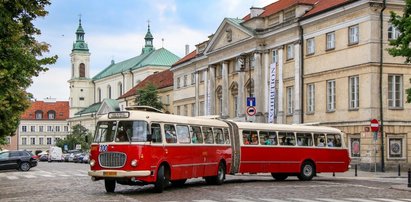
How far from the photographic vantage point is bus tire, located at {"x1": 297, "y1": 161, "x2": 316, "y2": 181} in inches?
1259

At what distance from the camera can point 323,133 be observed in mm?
33000

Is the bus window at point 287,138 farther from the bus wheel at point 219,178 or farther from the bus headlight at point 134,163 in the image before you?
the bus headlight at point 134,163

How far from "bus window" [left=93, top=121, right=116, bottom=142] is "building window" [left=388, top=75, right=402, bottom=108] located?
25.3 meters

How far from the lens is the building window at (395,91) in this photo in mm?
44156

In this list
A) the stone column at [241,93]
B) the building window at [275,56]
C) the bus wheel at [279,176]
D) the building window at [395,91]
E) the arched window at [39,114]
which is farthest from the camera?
the arched window at [39,114]

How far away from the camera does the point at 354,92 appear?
45.7 meters

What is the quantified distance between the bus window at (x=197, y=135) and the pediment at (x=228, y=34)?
32837mm

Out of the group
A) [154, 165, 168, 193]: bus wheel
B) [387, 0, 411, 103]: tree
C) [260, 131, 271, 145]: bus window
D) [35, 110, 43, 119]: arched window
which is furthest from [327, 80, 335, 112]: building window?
[35, 110, 43, 119]: arched window

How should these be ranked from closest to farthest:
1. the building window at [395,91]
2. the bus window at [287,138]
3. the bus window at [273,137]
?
the bus window at [273,137], the bus window at [287,138], the building window at [395,91]

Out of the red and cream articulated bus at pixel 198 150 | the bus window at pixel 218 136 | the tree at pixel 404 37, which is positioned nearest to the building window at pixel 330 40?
the red and cream articulated bus at pixel 198 150

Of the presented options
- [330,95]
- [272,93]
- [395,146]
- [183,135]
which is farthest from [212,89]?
[183,135]

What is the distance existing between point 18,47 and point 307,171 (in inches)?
584

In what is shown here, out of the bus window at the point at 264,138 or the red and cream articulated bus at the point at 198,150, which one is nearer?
the red and cream articulated bus at the point at 198,150

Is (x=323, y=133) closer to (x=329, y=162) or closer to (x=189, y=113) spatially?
(x=329, y=162)
